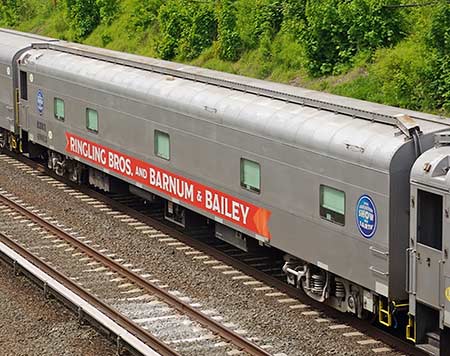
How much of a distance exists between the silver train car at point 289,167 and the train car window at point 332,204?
16 millimetres

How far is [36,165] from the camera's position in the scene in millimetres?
27594

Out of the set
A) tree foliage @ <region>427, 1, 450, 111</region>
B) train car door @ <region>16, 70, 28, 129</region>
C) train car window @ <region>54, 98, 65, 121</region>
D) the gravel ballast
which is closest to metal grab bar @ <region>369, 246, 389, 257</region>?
the gravel ballast

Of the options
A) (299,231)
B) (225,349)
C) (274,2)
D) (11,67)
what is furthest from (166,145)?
(274,2)

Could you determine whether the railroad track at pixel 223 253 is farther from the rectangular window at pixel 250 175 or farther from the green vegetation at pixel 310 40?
the green vegetation at pixel 310 40

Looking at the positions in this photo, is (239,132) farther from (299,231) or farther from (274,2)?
(274,2)

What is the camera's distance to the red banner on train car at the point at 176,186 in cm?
1678

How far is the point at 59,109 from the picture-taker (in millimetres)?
24297

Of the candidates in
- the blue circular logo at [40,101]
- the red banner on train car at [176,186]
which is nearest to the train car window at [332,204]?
the red banner on train car at [176,186]

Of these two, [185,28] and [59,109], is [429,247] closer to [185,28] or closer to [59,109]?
[59,109]

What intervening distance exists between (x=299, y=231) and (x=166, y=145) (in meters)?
4.86

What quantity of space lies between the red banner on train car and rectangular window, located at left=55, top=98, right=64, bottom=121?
1.94 ft

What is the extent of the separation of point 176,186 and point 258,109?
3.12 meters

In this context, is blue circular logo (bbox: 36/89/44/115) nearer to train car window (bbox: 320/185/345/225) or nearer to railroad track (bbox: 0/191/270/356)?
railroad track (bbox: 0/191/270/356)

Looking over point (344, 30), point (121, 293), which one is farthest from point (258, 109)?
point (344, 30)
